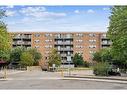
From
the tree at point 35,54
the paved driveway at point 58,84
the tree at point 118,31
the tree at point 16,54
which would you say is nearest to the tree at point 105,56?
the tree at point 118,31

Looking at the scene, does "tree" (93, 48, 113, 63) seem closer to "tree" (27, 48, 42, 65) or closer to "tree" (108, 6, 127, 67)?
"tree" (108, 6, 127, 67)

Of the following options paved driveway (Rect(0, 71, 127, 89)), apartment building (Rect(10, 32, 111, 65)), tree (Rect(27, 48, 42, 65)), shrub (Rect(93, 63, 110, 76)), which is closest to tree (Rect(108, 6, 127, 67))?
shrub (Rect(93, 63, 110, 76))

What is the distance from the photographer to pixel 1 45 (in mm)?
46188

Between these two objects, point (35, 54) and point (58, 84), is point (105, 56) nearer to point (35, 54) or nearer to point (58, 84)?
point (35, 54)

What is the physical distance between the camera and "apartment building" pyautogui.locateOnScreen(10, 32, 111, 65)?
119 metres

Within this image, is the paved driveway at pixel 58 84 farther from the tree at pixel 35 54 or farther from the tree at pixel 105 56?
the tree at pixel 35 54

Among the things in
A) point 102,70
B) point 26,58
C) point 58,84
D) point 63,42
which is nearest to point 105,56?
point 102,70

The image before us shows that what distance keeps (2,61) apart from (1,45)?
22.2 meters

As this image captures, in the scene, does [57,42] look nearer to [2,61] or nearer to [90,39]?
[90,39]

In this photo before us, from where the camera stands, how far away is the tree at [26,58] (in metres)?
101

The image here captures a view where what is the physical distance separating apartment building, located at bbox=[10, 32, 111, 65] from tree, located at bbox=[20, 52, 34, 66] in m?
14.1

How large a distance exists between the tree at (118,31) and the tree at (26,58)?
5442 cm

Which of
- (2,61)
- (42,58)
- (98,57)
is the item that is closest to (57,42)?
(42,58)

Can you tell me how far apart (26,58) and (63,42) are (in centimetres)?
2430
